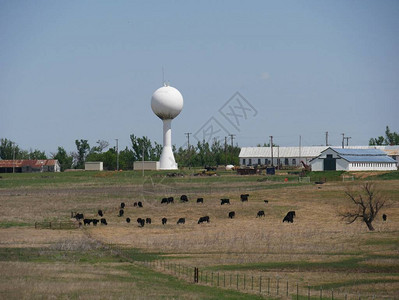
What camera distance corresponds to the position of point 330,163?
357ft

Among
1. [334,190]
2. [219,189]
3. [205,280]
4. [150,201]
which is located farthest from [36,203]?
[205,280]

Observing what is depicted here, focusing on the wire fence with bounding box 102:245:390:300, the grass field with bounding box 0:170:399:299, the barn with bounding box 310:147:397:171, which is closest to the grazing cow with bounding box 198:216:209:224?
the grass field with bounding box 0:170:399:299

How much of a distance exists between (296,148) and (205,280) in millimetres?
138590

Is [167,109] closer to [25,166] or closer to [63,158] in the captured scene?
[25,166]

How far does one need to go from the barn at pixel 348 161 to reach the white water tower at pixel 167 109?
2832 centimetres

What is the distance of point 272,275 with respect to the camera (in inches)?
1139

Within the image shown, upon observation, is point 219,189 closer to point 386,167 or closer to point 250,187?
point 250,187

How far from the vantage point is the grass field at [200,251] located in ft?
84.2

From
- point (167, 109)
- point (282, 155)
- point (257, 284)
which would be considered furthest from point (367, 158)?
point (257, 284)

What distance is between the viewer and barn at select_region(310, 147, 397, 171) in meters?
107

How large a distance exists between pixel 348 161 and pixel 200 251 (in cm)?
7362

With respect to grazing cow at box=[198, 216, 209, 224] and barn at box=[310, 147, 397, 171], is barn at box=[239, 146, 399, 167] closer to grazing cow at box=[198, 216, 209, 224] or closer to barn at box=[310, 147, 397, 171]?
barn at box=[310, 147, 397, 171]

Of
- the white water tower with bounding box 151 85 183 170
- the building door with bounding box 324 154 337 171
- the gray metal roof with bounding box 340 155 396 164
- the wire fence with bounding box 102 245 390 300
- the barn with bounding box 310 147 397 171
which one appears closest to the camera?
the wire fence with bounding box 102 245 390 300

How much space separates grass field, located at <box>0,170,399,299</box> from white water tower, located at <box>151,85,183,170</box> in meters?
54.5
